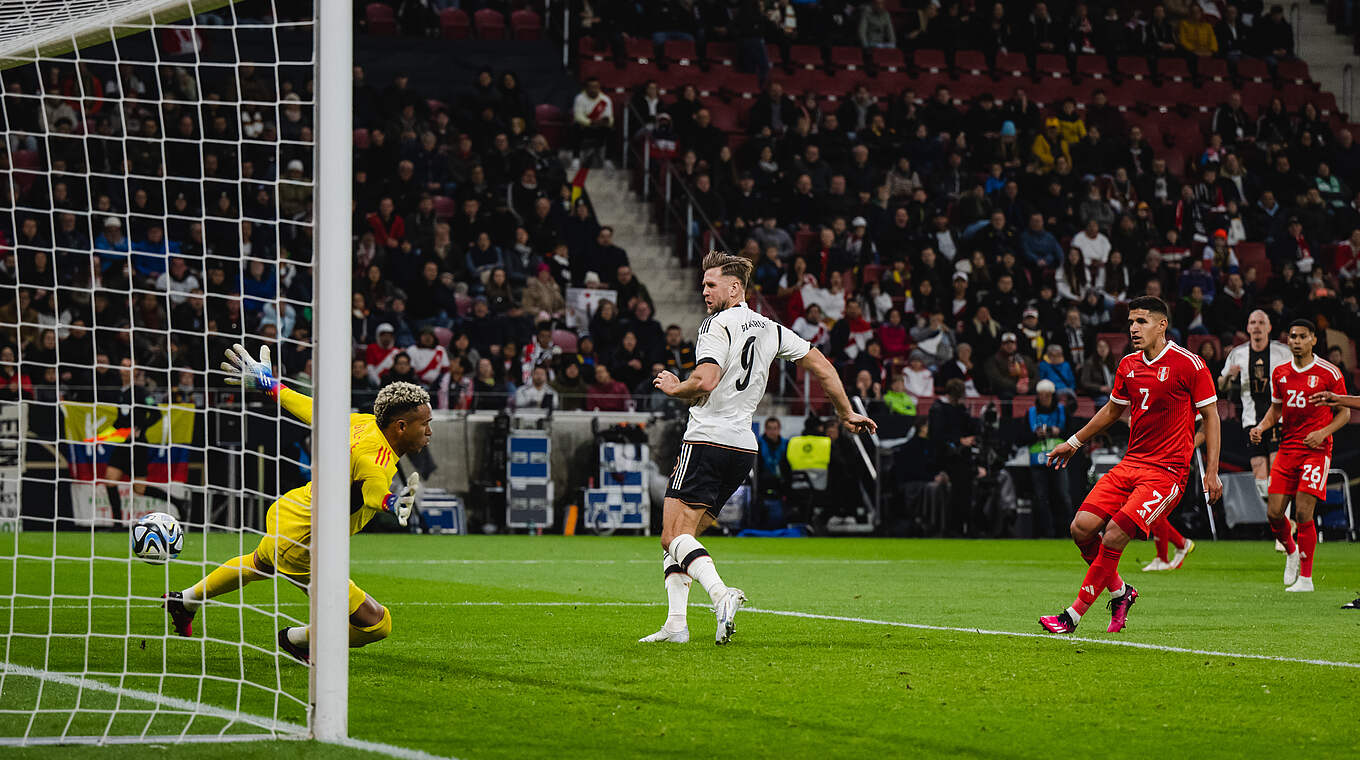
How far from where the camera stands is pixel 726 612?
7727 millimetres

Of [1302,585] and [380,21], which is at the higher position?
[380,21]

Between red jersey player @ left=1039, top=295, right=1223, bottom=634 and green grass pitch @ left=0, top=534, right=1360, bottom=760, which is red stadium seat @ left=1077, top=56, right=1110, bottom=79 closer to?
green grass pitch @ left=0, top=534, right=1360, bottom=760

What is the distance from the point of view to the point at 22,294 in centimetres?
1752

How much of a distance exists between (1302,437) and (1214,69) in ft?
61.4

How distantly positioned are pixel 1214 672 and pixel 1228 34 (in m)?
25.5

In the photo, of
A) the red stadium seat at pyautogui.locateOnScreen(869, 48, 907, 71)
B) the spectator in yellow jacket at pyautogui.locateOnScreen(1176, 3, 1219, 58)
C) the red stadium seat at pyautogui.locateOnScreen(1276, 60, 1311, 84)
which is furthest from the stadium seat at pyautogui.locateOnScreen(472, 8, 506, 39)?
the red stadium seat at pyautogui.locateOnScreen(1276, 60, 1311, 84)

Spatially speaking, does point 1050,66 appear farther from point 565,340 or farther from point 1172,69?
point 565,340

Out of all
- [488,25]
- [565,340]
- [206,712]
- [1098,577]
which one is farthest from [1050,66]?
[206,712]

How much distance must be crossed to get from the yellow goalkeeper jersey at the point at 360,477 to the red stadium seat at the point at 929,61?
2202 cm

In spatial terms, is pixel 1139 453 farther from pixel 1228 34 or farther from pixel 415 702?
pixel 1228 34

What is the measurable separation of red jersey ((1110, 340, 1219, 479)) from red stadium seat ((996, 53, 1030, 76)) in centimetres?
1966

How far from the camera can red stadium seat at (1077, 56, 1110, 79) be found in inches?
1120

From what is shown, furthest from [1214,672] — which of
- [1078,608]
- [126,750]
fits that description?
[126,750]

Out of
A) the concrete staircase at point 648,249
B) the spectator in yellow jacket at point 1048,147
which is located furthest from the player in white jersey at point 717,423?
the spectator in yellow jacket at point 1048,147
